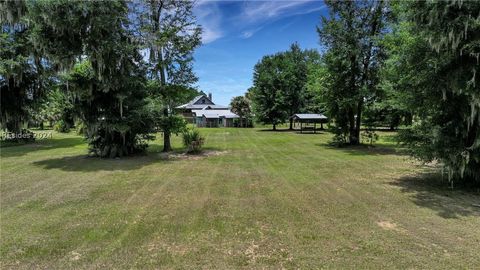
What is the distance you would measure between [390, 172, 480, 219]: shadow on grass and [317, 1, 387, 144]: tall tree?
8.82m

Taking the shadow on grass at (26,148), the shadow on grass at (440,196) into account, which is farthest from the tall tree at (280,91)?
the shadow on grass at (440,196)

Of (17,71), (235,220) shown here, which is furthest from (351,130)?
(17,71)

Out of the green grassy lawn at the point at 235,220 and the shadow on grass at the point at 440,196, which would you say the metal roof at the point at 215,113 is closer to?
the green grassy lawn at the point at 235,220

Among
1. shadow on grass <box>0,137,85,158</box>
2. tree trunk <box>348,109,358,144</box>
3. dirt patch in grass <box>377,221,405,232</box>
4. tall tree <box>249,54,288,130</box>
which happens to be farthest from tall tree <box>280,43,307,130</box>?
dirt patch in grass <box>377,221,405,232</box>

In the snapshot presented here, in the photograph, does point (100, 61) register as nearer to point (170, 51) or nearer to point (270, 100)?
point (170, 51)

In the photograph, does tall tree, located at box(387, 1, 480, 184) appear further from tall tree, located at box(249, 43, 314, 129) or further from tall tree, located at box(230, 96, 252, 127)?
tall tree, located at box(230, 96, 252, 127)

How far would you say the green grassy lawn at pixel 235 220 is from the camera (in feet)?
13.7

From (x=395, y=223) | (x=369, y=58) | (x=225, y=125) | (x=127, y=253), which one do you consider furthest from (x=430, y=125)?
(x=225, y=125)

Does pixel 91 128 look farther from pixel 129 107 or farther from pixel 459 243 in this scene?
pixel 459 243

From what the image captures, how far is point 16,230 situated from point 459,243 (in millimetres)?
7083

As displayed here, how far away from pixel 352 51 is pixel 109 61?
12.5 m

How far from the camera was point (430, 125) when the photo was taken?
313 inches

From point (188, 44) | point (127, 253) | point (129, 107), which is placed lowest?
point (127, 253)

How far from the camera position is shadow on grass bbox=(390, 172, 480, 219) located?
6.14 meters
